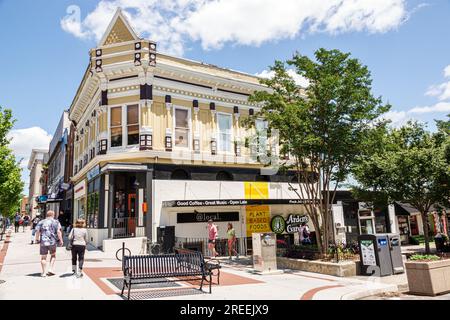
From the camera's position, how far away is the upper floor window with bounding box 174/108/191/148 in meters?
20.4

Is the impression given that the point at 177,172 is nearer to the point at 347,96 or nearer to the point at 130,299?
the point at 347,96

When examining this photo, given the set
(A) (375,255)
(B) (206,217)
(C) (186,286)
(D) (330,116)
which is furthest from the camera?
(B) (206,217)

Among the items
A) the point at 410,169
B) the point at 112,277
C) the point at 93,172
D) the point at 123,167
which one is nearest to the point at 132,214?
the point at 123,167

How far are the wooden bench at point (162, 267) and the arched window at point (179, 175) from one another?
9.98 metres

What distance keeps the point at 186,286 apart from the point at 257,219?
1274 centimetres

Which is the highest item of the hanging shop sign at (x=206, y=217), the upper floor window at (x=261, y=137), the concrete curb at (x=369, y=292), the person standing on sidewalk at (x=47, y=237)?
the upper floor window at (x=261, y=137)

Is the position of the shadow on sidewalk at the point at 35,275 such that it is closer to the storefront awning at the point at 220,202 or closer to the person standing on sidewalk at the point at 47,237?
the person standing on sidewalk at the point at 47,237

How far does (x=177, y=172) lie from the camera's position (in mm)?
20156

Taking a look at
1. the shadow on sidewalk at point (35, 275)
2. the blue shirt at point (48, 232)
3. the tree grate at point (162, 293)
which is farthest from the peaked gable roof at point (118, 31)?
the tree grate at point (162, 293)

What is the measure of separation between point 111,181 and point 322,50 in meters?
12.2

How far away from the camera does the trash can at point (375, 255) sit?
40.0 ft

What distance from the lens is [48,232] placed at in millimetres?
10469

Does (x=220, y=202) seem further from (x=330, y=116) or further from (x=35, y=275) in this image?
(x=35, y=275)
